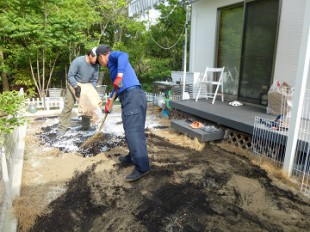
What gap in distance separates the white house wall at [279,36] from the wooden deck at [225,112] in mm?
737

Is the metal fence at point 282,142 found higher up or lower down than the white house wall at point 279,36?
lower down

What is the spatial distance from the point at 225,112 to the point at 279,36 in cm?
153

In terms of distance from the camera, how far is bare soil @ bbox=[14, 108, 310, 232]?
2.04 meters

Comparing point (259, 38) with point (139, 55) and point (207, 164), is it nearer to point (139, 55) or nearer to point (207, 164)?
point (207, 164)

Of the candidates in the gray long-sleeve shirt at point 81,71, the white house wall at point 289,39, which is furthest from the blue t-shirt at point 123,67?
the white house wall at point 289,39

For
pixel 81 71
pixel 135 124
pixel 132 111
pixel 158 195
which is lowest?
pixel 158 195

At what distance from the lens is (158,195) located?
2457mm

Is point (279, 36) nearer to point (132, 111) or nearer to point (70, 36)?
point (132, 111)

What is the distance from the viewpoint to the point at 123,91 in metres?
2.77

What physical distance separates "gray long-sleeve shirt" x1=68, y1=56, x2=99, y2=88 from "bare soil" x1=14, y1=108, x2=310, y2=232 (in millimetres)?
1267

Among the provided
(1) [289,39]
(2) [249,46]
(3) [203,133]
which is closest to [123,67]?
(3) [203,133]

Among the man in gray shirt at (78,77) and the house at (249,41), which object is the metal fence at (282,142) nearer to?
the house at (249,41)

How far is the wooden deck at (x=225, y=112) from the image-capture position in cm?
355

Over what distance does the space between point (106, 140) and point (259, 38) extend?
3265mm
